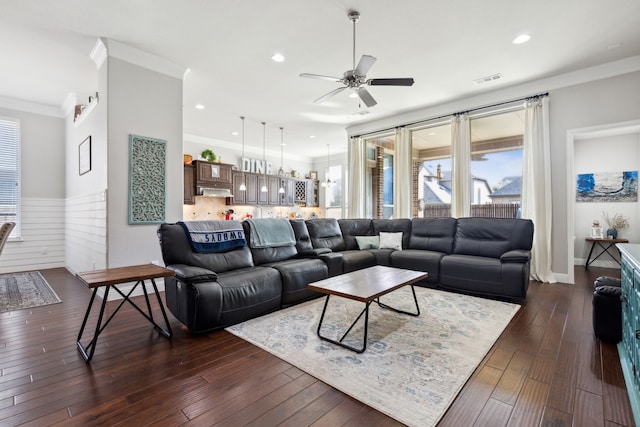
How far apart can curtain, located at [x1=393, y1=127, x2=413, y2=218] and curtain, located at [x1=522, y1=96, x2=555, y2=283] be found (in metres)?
2.03

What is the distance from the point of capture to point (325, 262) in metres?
3.91

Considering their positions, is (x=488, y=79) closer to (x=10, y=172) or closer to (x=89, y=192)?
(x=89, y=192)

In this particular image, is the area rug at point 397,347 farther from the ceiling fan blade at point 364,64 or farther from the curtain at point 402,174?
the curtain at point 402,174

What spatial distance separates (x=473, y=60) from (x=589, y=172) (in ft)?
12.9

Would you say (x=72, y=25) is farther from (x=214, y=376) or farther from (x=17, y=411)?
(x=214, y=376)

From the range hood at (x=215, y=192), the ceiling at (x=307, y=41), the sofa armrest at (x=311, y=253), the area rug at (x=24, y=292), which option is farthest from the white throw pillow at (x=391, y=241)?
the area rug at (x=24, y=292)

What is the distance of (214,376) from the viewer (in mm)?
1957

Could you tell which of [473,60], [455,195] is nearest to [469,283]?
[455,195]

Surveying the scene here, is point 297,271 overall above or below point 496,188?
below

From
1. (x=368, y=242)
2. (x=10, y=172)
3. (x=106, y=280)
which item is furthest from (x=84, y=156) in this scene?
(x=368, y=242)

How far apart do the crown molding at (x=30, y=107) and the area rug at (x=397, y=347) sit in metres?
6.41

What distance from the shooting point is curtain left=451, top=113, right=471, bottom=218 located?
17.6 feet

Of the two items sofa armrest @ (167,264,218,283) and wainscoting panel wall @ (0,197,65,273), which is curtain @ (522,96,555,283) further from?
wainscoting panel wall @ (0,197,65,273)

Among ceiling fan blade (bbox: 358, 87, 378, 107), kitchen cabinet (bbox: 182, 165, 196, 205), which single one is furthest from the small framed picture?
ceiling fan blade (bbox: 358, 87, 378, 107)
